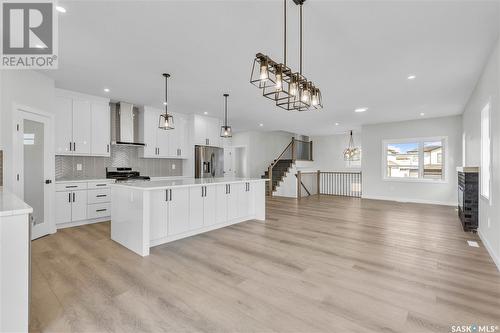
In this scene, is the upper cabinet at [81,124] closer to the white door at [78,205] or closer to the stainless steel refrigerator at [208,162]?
the white door at [78,205]

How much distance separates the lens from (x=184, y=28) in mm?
2648

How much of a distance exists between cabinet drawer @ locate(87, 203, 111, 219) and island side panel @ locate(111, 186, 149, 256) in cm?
147

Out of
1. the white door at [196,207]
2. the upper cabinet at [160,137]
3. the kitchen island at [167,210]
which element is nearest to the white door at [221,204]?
the kitchen island at [167,210]

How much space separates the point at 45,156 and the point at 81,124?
42.3 inches

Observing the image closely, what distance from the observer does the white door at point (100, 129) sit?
515 centimetres

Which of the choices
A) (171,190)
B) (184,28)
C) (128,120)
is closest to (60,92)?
(128,120)

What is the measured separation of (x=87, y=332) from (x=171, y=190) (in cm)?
209

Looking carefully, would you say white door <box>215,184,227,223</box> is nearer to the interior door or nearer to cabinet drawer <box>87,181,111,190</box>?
cabinet drawer <box>87,181,111,190</box>

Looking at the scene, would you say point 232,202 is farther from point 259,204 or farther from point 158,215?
point 158,215

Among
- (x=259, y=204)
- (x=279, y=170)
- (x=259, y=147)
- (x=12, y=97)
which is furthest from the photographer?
(x=259, y=147)

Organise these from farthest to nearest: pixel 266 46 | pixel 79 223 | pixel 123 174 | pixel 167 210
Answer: pixel 123 174 → pixel 79 223 → pixel 167 210 → pixel 266 46

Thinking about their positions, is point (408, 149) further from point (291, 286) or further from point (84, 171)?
point (84, 171)

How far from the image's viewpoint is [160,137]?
20.5 feet

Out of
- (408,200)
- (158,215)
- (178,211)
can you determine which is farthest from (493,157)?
(408,200)
